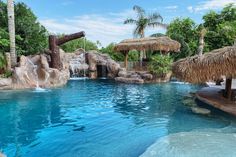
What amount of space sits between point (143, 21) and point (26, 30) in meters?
13.5

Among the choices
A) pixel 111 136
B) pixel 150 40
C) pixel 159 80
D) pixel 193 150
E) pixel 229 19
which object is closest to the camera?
pixel 193 150

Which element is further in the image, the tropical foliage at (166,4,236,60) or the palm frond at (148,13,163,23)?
the palm frond at (148,13,163,23)

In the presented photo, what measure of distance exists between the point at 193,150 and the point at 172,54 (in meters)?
22.7

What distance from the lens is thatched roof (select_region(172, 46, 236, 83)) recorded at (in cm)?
806

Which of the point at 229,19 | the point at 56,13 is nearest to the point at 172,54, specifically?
the point at 229,19

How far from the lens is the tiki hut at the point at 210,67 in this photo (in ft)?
26.5

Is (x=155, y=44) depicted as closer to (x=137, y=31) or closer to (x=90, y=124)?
(x=137, y=31)

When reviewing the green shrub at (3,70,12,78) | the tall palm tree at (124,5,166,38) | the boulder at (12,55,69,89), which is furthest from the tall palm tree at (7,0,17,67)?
the tall palm tree at (124,5,166,38)

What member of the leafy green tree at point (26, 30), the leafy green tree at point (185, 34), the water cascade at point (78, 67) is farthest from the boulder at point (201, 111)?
the leafy green tree at point (185, 34)

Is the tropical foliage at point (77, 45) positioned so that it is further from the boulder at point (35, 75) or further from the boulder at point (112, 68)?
the boulder at point (35, 75)

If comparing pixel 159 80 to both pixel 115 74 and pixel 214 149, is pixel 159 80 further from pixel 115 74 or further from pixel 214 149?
pixel 214 149

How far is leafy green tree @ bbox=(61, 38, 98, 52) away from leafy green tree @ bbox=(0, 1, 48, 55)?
13211mm

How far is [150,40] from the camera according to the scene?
22.0 meters

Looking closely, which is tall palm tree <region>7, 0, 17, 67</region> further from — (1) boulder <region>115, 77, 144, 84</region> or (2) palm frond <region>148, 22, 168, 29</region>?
(2) palm frond <region>148, 22, 168, 29</region>
